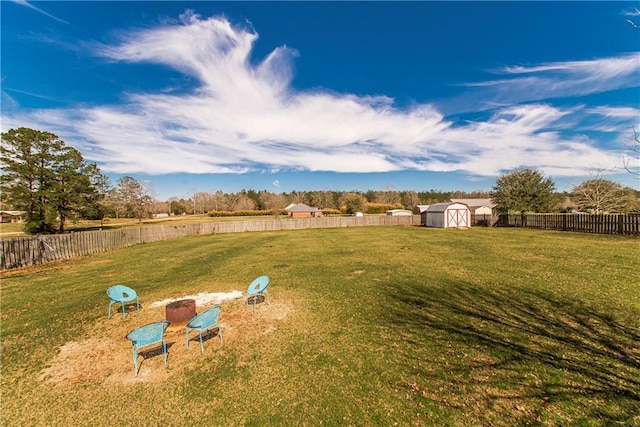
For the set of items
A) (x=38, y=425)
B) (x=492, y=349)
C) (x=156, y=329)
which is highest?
(x=156, y=329)

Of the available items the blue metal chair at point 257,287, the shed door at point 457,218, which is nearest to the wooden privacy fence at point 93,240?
the blue metal chair at point 257,287

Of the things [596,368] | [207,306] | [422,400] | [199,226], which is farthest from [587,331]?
[199,226]

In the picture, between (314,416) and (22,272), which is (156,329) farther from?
(22,272)

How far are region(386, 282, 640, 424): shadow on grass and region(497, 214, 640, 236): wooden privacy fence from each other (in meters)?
23.1

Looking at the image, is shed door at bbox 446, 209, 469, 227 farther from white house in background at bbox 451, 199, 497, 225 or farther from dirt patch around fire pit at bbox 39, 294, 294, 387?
dirt patch around fire pit at bbox 39, 294, 294, 387

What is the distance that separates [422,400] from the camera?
4.35 metres

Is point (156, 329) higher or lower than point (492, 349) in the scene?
higher

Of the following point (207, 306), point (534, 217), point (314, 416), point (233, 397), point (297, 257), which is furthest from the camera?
point (534, 217)

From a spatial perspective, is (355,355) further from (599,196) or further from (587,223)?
(599,196)

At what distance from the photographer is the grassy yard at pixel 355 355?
4250 millimetres

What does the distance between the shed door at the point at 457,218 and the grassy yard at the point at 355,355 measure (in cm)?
2517

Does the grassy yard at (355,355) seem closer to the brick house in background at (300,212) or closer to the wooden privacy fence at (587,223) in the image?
the wooden privacy fence at (587,223)

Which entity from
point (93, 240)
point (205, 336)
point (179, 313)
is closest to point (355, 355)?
point (205, 336)

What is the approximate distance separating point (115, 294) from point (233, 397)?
6057mm
